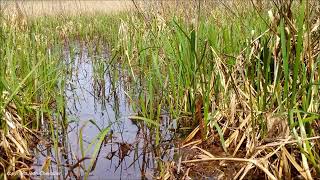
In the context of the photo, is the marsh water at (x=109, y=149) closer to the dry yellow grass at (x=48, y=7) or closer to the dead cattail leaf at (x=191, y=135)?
the dead cattail leaf at (x=191, y=135)

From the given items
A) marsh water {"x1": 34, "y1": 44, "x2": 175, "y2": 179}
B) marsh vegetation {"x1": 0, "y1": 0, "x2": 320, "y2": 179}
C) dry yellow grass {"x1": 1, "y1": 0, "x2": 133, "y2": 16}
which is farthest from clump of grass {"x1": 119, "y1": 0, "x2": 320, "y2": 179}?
dry yellow grass {"x1": 1, "y1": 0, "x2": 133, "y2": 16}

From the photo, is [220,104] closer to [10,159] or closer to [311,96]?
[311,96]

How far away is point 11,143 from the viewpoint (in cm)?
224

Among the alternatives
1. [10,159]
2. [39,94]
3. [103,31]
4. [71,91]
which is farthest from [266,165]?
[103,31]

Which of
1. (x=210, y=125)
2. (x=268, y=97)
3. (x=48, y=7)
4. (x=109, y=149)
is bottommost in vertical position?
(x=109, y=149)

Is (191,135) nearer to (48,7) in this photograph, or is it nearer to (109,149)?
(109,149)

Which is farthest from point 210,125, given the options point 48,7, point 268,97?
point 48,7

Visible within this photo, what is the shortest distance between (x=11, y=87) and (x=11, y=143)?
45 centimetres

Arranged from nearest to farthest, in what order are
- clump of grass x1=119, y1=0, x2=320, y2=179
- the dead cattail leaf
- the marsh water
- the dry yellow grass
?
clump of grass x1=119, y1=0, x2=320, y2=179, the marsh water, the dead cattail leaf, the dry yellow grass

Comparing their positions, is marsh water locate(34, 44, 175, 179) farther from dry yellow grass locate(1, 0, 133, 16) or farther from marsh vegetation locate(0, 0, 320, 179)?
dry yellow grass locate(1, 0, 133, 16)

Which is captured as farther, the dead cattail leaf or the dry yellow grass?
the dry yellow grass

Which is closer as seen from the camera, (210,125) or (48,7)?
(210,125)

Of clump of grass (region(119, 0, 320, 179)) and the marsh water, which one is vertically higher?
clump of grass (region(119, 0, 320, 179))

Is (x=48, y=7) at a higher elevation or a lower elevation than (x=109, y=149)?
higher
